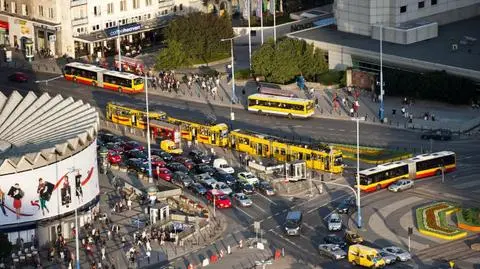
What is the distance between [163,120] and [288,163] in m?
24.0

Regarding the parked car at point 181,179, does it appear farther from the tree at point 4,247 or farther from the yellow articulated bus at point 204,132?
the tree at point 4,247

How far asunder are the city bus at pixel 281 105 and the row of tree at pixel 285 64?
9.10 metres

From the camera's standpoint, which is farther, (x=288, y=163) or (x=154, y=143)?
(x=154, y=143)

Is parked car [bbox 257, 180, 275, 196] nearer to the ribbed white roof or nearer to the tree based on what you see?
the ribbed white roof

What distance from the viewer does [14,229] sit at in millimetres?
143375

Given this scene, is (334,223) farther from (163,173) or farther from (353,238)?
(163,173)

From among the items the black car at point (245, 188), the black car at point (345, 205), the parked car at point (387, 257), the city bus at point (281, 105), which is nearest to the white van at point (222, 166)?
the black car at point (245, 188)

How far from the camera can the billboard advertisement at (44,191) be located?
143m

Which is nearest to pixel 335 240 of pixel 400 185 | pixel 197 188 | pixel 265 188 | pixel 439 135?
pixel 400 185

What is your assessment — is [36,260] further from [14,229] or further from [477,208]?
[477,208]

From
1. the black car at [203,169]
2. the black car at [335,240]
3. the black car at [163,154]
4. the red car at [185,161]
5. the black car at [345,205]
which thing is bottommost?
the black car at [335,240]

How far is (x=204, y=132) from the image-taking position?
578 ft

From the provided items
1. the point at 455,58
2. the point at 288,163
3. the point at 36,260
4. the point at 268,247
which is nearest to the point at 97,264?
the point at 36,260

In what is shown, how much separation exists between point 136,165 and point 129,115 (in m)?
20.5
